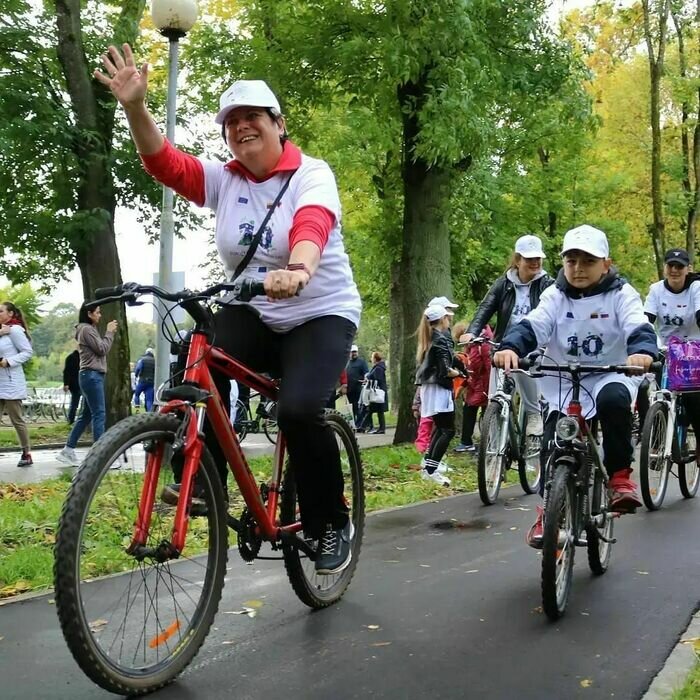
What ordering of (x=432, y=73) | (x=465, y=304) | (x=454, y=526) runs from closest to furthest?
(x=454, y=526) < (x=432, y=73) < (x=465, y=304)

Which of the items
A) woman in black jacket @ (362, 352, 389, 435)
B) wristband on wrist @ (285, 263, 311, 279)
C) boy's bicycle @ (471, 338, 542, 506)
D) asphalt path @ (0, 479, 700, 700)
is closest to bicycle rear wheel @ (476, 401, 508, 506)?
boy's bicycle @ (471, 338, 542, 506)

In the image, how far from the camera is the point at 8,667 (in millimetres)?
3775

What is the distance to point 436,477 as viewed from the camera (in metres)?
9.68

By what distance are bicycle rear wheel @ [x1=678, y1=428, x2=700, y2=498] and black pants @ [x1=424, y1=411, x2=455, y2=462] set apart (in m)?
2.23

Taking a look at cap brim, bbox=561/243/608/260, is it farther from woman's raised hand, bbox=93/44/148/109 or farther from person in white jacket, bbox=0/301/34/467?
person in white jacket, bbox=0/301/34/467

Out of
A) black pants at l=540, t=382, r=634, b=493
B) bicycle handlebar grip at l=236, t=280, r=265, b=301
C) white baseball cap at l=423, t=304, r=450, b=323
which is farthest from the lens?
white baseball cap at l=423, t=304, r=450, b=323

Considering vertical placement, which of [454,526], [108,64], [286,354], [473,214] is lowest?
[454,526]

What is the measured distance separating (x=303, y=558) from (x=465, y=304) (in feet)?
88.6

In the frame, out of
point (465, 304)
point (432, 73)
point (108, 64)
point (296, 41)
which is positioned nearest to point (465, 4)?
point (432, 73)

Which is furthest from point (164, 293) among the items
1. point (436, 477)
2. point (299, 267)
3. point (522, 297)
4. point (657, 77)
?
point (657, 77)

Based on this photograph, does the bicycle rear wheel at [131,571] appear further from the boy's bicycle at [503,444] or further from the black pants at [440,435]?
the black pants at [440,435]

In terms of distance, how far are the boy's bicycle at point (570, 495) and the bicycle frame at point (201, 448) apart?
1158mm

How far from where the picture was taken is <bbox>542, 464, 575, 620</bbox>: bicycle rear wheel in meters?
4.38

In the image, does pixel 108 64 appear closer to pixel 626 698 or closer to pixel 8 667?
pixel 8 667
